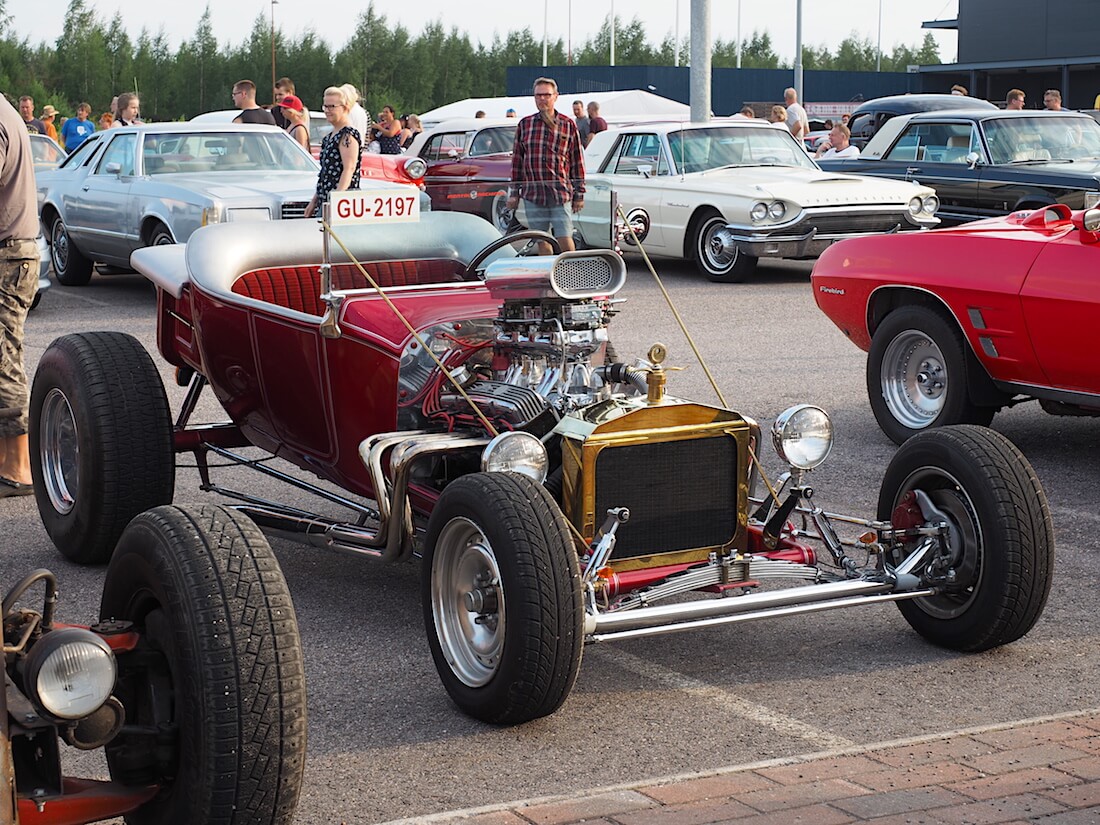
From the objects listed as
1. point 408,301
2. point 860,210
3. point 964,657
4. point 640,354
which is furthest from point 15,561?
point 860,210

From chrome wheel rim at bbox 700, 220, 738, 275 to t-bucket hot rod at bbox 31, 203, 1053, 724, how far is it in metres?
8.69

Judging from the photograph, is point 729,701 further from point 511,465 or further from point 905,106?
point 905,106

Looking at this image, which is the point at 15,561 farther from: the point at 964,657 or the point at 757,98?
the point at 757,98

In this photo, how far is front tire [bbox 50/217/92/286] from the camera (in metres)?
15.2

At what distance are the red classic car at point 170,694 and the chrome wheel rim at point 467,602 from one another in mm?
1115

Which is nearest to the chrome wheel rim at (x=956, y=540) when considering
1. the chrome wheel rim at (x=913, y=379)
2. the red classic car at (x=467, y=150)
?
the chrome wheel rim at (x=913, y=379)

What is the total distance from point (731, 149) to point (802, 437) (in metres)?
11.4

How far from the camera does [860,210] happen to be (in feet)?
48.3

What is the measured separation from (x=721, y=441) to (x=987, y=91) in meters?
46.4

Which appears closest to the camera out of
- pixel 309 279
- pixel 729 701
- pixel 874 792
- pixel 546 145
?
pixel 874 792

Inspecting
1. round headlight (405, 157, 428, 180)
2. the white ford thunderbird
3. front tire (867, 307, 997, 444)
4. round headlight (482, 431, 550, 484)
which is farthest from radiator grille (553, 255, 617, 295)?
round headlight (405, 157, 428, 180)

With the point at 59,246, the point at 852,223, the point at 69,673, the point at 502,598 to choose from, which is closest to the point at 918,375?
the point at 502,598

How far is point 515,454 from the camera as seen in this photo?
475cm

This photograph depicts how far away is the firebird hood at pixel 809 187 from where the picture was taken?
48.0ft
